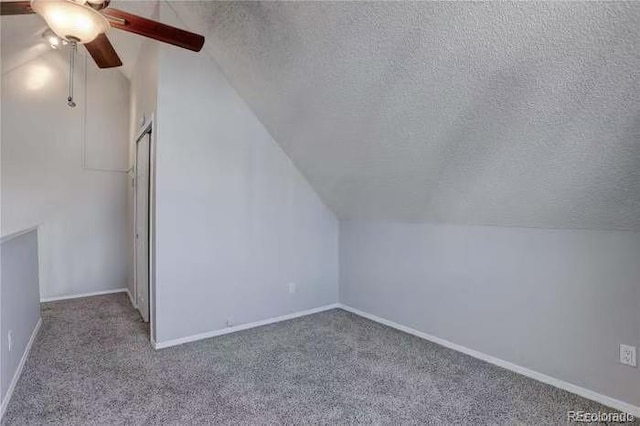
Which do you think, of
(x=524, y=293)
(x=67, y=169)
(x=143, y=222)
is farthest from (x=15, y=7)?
(x=524, y=293)

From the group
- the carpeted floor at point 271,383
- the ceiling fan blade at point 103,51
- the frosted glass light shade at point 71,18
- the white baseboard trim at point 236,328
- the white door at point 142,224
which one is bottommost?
the carpeted floor at point 271,383

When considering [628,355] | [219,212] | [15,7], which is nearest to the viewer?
[15,7]

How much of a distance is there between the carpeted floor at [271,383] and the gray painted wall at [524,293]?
173 millimetres

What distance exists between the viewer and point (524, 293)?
7.80ft

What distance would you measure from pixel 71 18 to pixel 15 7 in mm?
417

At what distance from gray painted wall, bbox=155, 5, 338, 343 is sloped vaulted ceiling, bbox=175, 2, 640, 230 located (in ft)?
1.03

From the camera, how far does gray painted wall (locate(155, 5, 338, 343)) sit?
278 cm

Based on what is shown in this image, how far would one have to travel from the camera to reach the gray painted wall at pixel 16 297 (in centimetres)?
197

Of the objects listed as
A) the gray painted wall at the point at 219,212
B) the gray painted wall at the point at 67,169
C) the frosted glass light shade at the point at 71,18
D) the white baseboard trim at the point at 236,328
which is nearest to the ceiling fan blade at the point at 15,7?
the frosted glass light shade at the point at 71,18

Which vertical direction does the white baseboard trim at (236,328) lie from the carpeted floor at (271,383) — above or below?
above

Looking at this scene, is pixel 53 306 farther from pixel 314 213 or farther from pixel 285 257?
pixel 314 213

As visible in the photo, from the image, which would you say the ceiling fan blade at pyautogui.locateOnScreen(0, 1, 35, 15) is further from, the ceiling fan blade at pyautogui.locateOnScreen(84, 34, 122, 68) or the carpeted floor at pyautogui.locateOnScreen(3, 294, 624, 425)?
the carpeted floor at pyautogui.locateOnScreen(3, 294, 624, 425)

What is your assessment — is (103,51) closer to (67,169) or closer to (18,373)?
(18,373)

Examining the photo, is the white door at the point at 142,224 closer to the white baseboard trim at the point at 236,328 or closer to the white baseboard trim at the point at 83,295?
the white baseboard trim at the point at 236,328
